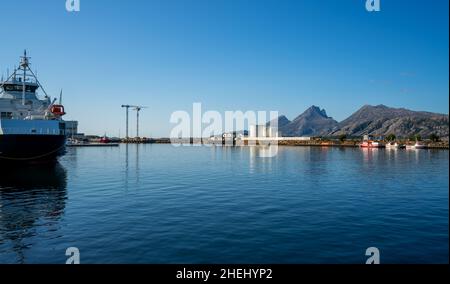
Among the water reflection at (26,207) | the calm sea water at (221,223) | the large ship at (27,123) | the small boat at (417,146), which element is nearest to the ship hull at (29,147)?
the large ship at (27,123)

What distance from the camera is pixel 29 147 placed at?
57031mm

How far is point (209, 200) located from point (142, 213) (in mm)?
7639

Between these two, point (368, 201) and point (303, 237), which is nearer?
point (303, 237)

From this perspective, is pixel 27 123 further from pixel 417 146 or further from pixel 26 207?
pixel 417 146

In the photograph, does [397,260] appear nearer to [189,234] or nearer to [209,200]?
[189,234]

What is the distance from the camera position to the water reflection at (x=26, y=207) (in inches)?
724

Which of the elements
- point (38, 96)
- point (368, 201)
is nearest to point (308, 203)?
point (368, 201)

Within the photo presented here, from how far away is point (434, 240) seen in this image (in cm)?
1895

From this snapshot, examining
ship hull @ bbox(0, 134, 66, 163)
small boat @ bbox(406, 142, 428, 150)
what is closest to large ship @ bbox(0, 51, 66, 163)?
ship hull @ bbox(0, 134, 66, 163)

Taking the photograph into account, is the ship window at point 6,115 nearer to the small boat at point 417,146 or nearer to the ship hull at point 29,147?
the ship hull at point 29,147

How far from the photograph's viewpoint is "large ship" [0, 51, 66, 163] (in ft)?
181

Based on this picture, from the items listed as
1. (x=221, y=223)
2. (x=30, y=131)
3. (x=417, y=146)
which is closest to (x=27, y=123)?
(x=30, y=131)

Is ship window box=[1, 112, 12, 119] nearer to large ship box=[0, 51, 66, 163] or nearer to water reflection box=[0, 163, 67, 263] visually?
large ship box=[0, 51, 66, 163]
